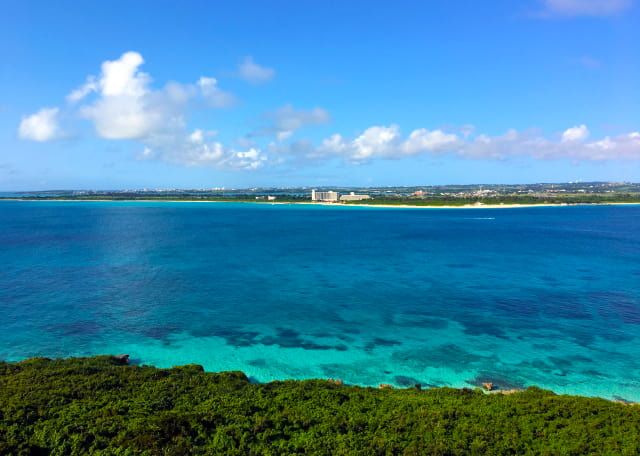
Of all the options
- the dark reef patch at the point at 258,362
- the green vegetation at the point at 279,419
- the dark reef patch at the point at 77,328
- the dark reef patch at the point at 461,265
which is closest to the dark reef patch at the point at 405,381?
the green vegetation at the point at 279,419

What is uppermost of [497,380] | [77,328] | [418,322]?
[77,328]

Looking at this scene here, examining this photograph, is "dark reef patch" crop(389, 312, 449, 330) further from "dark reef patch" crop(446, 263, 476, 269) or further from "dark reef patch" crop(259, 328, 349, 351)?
"dark reef patch" crop(446, 263, 476, 269)

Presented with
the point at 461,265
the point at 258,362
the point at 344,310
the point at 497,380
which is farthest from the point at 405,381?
the point at 461,265

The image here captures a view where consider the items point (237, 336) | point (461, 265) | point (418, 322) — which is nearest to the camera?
point (237, 336)

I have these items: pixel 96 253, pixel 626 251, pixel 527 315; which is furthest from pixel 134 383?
pixel 626 251

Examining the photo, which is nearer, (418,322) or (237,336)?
(237,336)

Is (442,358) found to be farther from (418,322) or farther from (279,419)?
(279,419)

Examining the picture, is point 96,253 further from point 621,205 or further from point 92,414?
point 621,205

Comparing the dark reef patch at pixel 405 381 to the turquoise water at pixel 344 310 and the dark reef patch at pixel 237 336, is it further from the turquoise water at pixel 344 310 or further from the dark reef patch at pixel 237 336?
the dark reef patch at pixel 237 336
